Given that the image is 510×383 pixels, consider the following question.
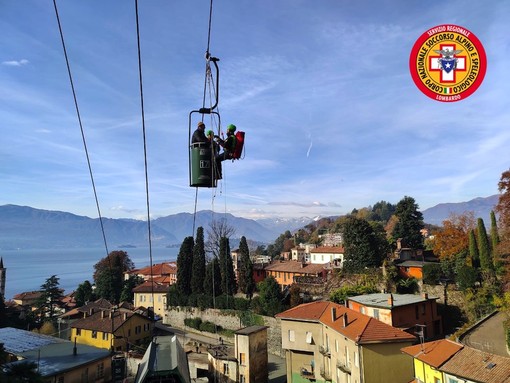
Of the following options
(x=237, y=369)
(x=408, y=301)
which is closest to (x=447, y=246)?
(x=408, y=301)

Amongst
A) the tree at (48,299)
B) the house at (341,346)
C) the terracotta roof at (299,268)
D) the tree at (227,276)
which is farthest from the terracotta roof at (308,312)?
the tree at (48,299)

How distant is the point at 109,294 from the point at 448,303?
49620 mm

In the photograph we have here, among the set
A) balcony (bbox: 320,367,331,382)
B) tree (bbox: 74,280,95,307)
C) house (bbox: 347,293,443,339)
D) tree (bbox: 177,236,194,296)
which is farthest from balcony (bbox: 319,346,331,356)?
tree (bbox: 74,280,95,307)

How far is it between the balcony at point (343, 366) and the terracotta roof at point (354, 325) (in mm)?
1921

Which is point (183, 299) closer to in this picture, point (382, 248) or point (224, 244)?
point (224, 244)

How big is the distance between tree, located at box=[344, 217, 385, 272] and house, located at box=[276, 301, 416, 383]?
340 inches

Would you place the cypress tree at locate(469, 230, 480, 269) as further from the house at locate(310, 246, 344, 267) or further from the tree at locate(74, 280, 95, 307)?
the tree at locate(74, 280, 95, 307)

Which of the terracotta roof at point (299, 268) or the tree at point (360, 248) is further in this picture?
the terracotta roof at point (299, 268)

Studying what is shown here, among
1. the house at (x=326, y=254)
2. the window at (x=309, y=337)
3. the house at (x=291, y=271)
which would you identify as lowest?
the window at (x=309, y=337)

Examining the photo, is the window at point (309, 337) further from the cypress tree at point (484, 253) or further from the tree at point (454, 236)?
the tree at point (454, 236)

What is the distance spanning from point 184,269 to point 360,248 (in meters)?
22.4

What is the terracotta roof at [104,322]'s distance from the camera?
35344 mm

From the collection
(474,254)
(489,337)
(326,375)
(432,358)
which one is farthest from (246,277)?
(432,358)

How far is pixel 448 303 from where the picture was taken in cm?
2856
